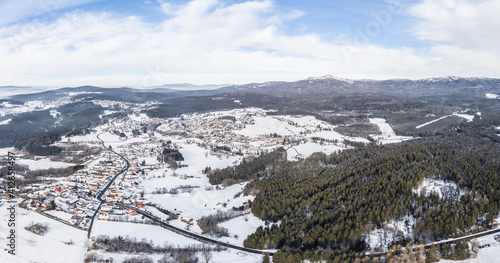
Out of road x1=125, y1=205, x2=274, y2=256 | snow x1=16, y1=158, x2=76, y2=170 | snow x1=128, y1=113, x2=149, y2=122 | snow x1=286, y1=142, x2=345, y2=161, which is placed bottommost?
road x1=125, y1=205, x2=274, y2=256

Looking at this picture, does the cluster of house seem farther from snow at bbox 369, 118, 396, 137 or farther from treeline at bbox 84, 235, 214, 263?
snow at bbox 369, 118, 396, 137

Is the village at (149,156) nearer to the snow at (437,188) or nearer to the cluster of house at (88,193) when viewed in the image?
the cluster of house at (88,193)

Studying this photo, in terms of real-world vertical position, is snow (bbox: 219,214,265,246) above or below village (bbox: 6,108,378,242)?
below

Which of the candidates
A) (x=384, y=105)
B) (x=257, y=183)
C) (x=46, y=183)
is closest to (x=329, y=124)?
(x=384, y=105)

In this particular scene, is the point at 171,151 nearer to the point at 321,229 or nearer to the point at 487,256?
the point at 321,229

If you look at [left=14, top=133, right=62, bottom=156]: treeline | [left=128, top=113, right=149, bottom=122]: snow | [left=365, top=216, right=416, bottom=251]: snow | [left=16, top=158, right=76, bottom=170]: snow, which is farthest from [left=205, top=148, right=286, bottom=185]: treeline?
[left=128, top=113, right=149, bottom=122]: snow

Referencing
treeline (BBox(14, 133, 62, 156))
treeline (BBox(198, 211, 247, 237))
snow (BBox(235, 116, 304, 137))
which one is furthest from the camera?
snow (BBox(235, 116, 304, 137))
